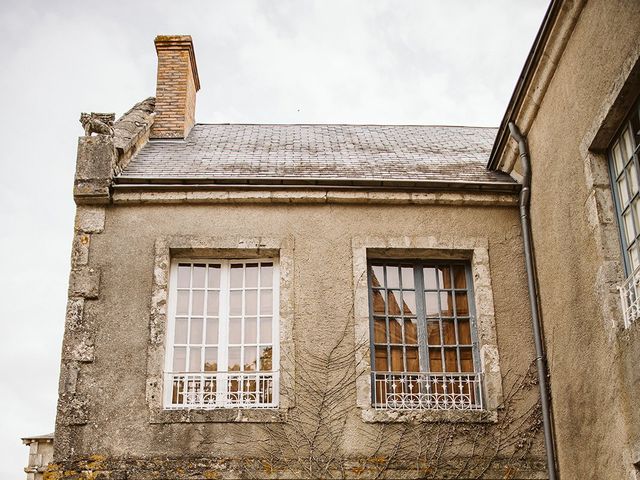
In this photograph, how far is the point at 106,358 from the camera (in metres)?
7.88

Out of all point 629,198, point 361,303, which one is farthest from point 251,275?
point 629,198

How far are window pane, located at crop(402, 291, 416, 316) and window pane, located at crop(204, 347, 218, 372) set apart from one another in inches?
74.6

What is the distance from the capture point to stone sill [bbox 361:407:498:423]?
7.70m

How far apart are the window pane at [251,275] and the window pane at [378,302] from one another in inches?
46.7

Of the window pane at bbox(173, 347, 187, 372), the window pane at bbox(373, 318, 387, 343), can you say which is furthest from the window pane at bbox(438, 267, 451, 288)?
the window pane at bbox(173, 347, 187, 372)

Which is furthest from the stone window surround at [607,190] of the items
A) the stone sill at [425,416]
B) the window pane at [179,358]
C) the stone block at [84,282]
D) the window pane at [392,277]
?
the stone block at [84,282]

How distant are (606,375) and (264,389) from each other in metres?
3.10

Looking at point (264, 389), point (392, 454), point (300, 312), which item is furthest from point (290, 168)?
point (392, 454)

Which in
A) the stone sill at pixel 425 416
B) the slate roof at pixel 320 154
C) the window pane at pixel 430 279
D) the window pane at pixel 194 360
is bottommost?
the stone sill at pixel 425 416

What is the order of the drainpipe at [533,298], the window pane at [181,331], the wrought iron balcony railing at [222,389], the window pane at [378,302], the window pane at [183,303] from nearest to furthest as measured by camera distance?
the drainpipe at [533,298] < the wrought iron balcony railing at [222,389] < the window pane at [181,331] < the window pane at [183,303] < the window pane at [378,302]

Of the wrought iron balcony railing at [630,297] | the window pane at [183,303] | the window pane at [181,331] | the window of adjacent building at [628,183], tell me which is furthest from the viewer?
the window pane at [183,303]

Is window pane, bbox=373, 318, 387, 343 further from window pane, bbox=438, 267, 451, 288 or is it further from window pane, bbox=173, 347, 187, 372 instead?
window pane, bbox=173, 347, 187, 372

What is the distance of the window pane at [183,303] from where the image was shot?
826 cm

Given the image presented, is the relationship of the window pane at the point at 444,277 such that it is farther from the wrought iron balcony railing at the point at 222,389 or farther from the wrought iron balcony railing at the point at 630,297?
the wrought iron balcony railing at the point at 630,297
